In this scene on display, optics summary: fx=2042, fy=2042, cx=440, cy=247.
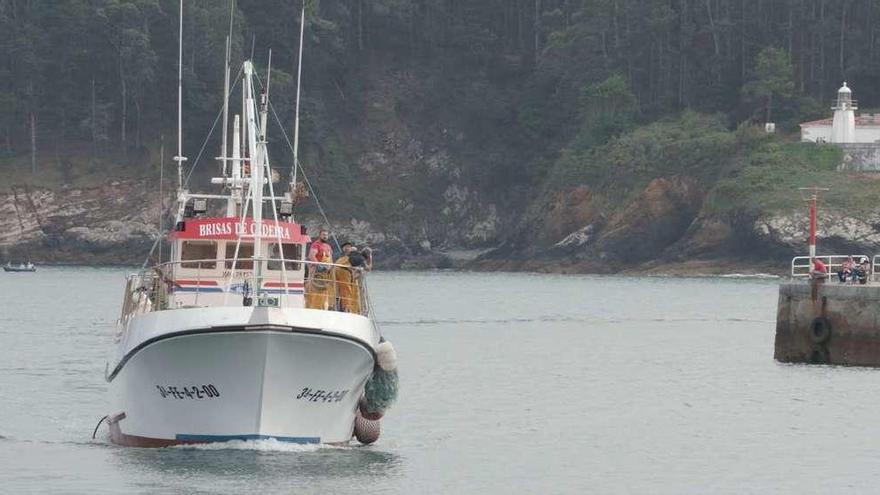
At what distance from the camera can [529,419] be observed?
49406mm

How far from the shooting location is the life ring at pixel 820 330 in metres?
59.7

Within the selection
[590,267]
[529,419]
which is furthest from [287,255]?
[590,267]

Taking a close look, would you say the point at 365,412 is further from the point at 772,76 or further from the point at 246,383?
the point at 772,76

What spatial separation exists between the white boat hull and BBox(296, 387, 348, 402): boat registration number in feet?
0.06

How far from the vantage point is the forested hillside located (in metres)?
154

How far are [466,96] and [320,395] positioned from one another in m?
138

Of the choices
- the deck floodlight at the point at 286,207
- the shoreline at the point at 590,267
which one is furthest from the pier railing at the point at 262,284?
the shoreline at the point at 590,267

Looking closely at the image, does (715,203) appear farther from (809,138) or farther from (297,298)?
(297,298)

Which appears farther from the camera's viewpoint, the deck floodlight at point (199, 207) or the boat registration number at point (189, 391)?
the deck floodlight at point (199, 207)

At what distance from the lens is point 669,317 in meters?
93.3

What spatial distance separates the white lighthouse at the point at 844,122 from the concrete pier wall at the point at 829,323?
82.2 meters

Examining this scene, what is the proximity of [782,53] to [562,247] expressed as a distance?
21.7 meters

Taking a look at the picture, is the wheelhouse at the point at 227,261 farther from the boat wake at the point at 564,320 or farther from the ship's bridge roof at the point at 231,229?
the boat wake at the point at 564,320

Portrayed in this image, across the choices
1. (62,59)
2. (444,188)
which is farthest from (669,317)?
(62,59)
